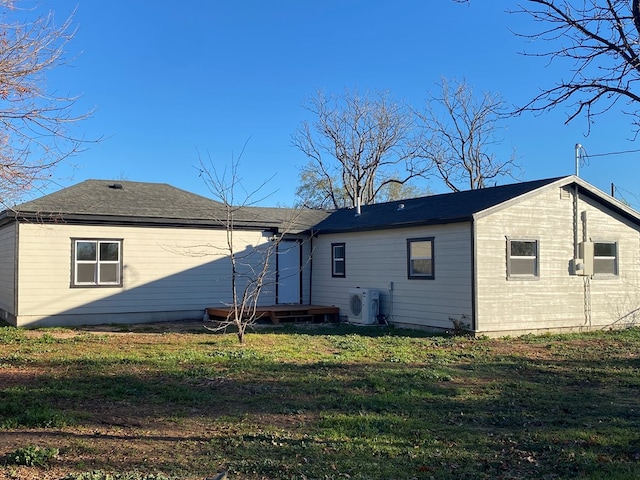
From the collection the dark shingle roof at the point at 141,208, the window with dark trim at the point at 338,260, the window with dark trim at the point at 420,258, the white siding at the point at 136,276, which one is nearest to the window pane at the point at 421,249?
the window with dark trim at the point at 420,258

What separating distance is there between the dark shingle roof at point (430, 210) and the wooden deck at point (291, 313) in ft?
8.02

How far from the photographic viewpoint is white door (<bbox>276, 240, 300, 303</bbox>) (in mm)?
19406

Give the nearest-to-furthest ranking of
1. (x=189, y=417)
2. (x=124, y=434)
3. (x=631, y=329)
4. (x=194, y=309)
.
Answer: (x=124, y=434) < (x=189, y=417) < (x=631, y=329) < (x=194, y=309)

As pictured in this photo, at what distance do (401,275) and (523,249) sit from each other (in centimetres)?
311

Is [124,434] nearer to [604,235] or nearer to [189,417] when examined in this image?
[189,417]

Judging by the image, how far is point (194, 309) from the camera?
17.8m

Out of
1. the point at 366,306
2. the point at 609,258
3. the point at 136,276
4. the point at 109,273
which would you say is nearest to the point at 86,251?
the point at 109,273

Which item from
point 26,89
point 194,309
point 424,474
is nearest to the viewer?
point 424,474

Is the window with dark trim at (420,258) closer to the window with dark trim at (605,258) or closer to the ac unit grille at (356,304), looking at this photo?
the ac unit grille at (356,304)

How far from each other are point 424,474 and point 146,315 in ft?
43.6

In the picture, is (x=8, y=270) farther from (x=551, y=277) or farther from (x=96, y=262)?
(x=551, y=277)

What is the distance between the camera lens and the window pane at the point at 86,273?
1620cm

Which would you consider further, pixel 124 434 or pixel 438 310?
pixel 438 310

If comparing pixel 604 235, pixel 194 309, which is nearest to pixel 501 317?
pixel 604 235
